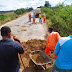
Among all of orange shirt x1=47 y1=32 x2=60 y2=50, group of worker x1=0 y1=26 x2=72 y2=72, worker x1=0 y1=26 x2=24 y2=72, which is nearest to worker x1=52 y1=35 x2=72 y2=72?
group of worker x1=0 y1=26 x2=72 y2=72

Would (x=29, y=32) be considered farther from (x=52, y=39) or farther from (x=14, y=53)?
(x=14, y=53)

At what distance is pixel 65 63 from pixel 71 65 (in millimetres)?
150

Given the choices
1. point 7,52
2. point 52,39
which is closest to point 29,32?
point 52,39

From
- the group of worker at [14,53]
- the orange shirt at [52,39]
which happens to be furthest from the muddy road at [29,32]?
the group of worker at [14,53]

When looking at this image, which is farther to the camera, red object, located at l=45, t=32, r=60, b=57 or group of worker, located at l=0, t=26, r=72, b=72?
red object, located at l=45, t=32, r=60, b=57

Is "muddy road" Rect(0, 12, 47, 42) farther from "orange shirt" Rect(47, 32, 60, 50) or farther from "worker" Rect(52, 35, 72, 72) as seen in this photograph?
"worker" Rect(52, 35, 72, 72)

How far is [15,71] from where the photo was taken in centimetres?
233

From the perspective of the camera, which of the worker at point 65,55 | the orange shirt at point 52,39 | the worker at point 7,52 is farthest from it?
the orange shirt at point 52,39

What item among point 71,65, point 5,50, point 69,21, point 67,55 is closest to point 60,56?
point 67,55

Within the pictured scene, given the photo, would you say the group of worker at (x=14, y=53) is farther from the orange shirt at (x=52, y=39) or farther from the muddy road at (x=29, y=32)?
the muddy road at (x=29, y=32)

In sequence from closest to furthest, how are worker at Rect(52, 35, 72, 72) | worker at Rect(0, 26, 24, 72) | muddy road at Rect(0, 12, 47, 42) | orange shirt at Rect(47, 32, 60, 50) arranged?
worker at Rect(0, 26, 24, 72) → worker at Rect(52, 35, 72, 72) → orange shirt at Rect(47, 32, 60, 50) → muddy road at Rect(0, 12, 47, 42)

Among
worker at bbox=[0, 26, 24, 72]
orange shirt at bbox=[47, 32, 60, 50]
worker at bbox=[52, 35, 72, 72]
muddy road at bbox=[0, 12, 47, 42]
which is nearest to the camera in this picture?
worker at bbox=[0, 26, 24, 72]

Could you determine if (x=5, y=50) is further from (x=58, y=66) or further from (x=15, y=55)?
(x=58, y=66)

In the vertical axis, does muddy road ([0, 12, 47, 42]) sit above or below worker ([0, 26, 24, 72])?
below
